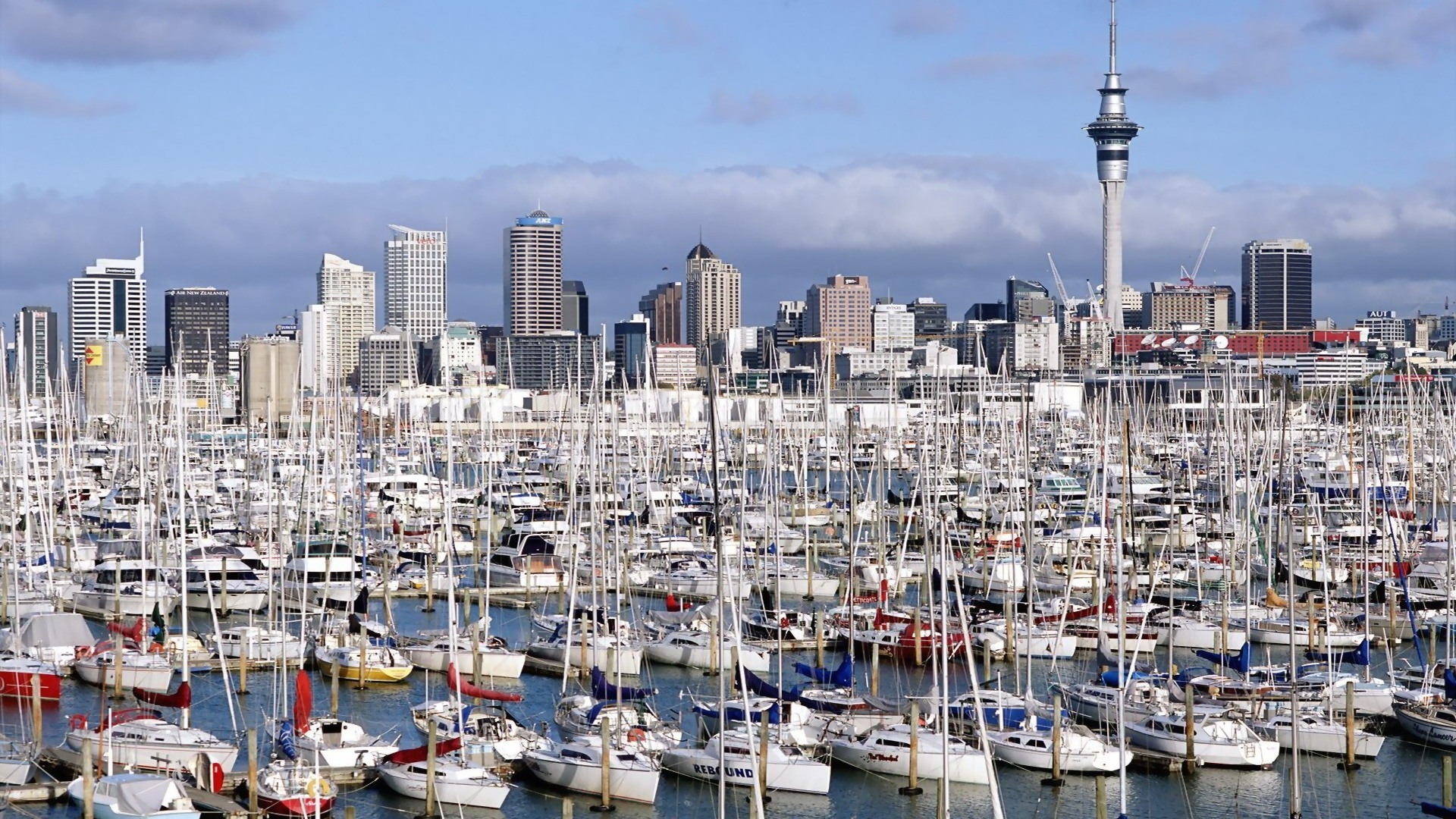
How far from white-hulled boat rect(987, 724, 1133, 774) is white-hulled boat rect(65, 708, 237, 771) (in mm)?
11118

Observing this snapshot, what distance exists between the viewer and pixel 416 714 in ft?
98.0

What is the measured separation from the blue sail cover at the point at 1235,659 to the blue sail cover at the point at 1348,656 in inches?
7.2

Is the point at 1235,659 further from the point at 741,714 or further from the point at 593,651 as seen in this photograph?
the point at 593,651

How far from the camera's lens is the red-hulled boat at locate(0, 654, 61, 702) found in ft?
106

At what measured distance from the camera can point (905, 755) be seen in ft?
93.7

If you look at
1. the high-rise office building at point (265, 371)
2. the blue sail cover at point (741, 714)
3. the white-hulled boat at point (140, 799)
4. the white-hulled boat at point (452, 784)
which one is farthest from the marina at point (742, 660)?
the high-rise office building at point (265, 371)

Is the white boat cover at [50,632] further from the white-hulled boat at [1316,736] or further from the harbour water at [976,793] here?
the white-hulled boat at [1316,736]

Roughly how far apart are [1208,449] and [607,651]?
123 ft

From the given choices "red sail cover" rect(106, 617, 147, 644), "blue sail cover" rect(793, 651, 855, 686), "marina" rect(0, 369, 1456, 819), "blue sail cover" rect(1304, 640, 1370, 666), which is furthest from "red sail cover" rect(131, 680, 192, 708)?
"blue sail cover" rect(1304, 640, 1370, 666)

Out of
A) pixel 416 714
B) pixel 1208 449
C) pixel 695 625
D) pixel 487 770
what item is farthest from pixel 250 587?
pixel 1208 449

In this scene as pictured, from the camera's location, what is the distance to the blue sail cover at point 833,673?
32031mm

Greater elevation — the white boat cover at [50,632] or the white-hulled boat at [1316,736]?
the white boat cover at [50,632]

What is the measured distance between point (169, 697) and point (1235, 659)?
18435mm

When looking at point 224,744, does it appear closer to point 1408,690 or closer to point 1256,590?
point 1408,690
